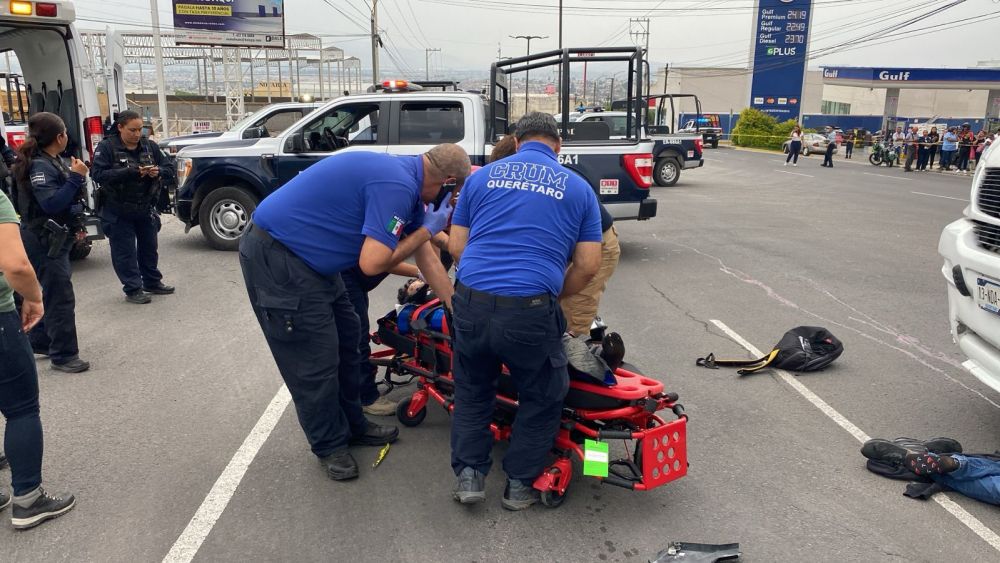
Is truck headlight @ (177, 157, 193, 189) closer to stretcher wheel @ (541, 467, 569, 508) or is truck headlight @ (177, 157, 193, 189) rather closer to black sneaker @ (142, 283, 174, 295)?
black sneaker @ (142, 283, 174, 295)

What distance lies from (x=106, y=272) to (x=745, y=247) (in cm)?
834

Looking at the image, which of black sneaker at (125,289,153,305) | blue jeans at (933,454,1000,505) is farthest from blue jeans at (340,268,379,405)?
black sneaker at (125,289,153,305)

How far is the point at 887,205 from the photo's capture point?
50.7 ft

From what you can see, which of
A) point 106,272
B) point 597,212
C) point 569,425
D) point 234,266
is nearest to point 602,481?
point 569,425

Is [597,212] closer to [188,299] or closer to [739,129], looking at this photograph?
[188,299]

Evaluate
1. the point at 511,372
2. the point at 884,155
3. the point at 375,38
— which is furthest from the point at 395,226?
the point at 375,38

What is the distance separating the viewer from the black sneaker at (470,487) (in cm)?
337

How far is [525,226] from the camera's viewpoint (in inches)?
127

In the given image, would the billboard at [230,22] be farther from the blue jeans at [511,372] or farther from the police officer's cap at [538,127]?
the blue jeans at [511,372]

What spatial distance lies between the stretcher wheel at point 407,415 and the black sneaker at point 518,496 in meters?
0.99

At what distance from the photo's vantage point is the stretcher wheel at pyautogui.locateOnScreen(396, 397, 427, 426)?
14.1 ft

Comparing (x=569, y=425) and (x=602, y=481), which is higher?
(x=569, y=425)

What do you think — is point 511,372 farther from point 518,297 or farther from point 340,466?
point 340,466

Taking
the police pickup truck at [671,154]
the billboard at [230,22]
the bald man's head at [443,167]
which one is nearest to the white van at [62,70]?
the bald man's head at [443,167]
